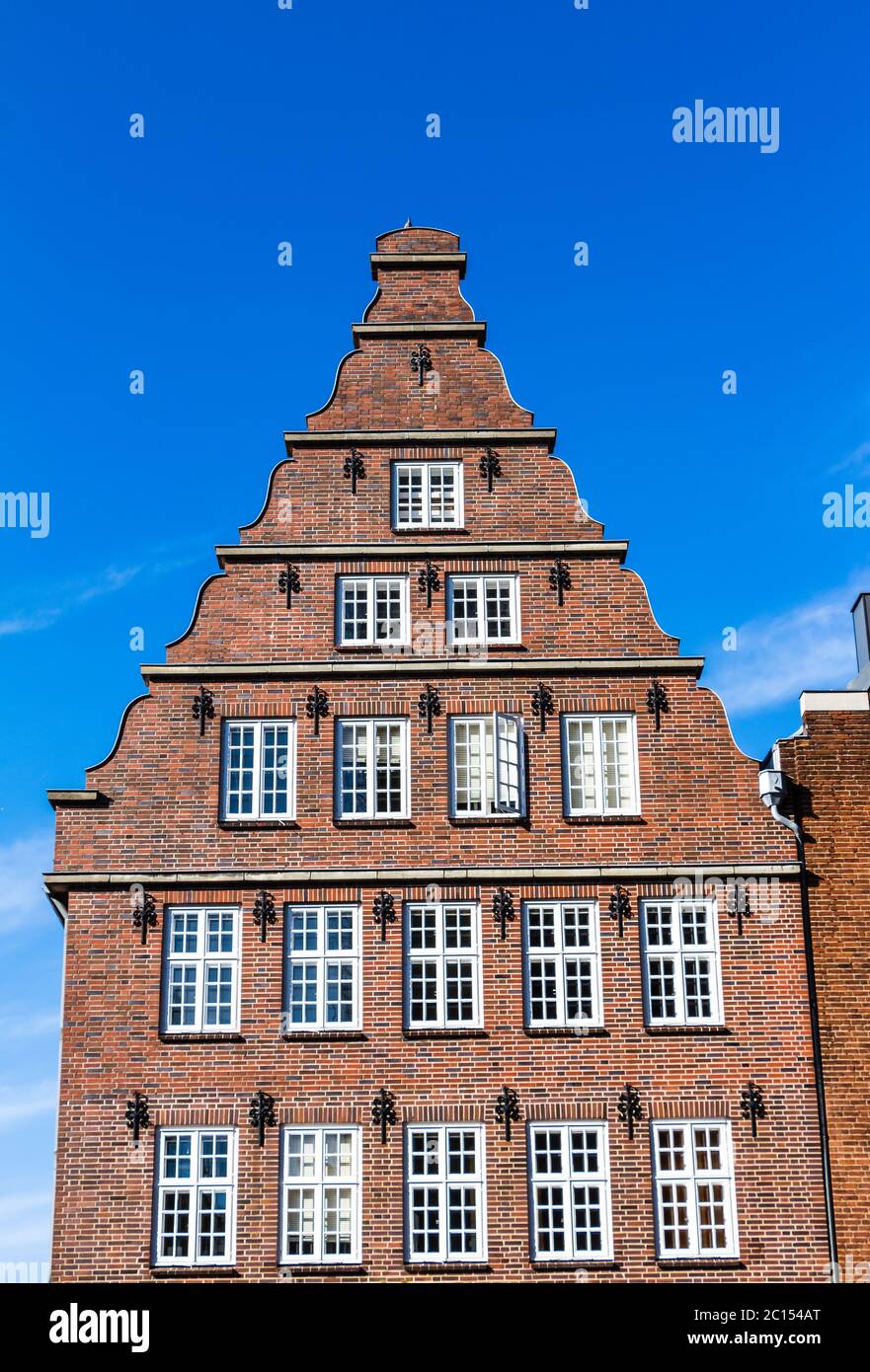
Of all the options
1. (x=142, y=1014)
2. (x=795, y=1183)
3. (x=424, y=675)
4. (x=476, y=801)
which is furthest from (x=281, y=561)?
(x=795, y=1183)

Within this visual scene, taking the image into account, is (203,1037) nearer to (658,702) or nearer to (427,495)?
(658,702)

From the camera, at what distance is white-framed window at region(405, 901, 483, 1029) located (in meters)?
26.7

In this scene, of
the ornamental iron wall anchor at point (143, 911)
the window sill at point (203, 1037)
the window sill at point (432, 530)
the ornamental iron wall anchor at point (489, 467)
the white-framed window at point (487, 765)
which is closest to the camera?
the window sill at point (203, 1037)

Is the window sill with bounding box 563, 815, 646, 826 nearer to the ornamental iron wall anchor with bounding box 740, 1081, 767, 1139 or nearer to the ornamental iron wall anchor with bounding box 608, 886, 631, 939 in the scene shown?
the ornamental iron wall anchor with bounding box 608, 886, 631, 939

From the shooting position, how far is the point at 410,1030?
86.8ft

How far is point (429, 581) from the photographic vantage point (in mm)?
28953

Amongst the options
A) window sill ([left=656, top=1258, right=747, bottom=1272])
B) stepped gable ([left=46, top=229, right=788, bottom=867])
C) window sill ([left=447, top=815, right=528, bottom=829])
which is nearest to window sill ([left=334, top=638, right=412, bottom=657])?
stepped gable ([left=46, top=229, right=788, bottom=867])

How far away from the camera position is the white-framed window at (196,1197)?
25656 millimetres

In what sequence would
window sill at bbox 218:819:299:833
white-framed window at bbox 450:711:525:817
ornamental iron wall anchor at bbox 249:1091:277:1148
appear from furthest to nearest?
1. white-framed window at bbox 450:711:525:817
2. window sill at bbox 218:819:299:833
3. ornamental iron wall anchor at bbox 249:1091:277:1148

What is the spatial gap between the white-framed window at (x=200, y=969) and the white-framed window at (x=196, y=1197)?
1.54 m

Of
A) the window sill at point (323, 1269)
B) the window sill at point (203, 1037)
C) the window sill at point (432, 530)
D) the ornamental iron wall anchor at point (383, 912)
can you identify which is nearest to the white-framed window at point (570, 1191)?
the window sill at point (323, 1269)

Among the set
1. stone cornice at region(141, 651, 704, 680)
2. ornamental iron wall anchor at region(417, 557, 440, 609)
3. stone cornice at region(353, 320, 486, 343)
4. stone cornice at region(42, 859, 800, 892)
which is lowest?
stone cornice at region(42, 859, 800, 892)

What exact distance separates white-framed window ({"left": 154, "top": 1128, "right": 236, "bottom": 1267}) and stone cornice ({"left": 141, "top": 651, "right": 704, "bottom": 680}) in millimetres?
6806

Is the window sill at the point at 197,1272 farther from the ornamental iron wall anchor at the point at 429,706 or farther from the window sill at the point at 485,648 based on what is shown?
the window sill at the point at 485,648
